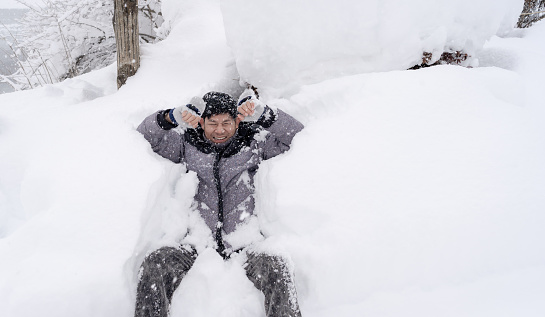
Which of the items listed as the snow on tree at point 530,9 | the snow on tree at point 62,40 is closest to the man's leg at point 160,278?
the snow on tree at point 62,40

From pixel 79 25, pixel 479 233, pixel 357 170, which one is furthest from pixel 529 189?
pixel 79 25

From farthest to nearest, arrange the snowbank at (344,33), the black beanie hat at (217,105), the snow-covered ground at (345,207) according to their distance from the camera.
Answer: the snowbank at (344,33) → the black beanie hat at (217,105) → the snow-covered ground at (345,207)

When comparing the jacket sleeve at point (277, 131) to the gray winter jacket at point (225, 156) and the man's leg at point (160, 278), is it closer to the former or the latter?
the gray winter jacket at point (225, 156)

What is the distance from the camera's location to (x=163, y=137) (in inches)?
97.2

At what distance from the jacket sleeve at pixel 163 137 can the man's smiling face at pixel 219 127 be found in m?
0.29

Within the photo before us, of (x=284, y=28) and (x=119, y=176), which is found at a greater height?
(x=284, y=28)

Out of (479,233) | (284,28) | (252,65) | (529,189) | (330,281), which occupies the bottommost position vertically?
(330,281)

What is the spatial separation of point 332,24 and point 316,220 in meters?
2.22

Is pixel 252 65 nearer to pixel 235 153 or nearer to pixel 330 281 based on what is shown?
pixel 235 153

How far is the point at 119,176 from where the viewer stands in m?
2.20

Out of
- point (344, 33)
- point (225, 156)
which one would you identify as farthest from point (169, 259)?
point (344, 33)

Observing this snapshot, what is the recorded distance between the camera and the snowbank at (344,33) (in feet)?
10.3

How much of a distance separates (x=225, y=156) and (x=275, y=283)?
107 cm

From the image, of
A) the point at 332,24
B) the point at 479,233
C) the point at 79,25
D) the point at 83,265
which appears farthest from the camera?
the point at 79,25
